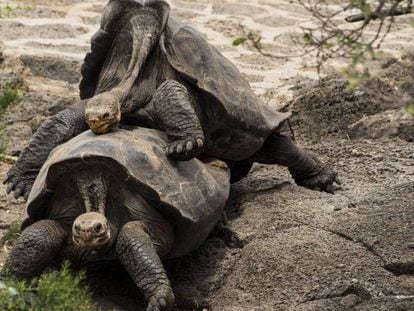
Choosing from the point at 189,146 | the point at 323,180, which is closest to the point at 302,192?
the point at 323,180

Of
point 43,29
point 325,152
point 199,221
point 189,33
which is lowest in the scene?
point 43,29

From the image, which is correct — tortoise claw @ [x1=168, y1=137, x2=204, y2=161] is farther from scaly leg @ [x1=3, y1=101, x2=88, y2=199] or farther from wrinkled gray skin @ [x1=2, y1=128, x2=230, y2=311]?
scaly leg @ [x1=3, y1=101, x2=88, y2=199]

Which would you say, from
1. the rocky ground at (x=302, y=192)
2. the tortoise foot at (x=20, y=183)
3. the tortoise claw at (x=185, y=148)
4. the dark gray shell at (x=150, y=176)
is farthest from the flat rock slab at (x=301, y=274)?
the tortoise foot at (x=20, y=183)

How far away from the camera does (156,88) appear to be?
17.3 feet

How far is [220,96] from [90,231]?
1249mm

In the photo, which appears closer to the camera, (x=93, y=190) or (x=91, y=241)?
(x=91, y=241)

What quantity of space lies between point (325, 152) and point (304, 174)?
23.5 inches

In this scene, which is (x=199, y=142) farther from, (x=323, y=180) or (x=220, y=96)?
(x=323, y=180)

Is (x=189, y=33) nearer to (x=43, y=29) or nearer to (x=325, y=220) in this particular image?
(x=325, y=220)

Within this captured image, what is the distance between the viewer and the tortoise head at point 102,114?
485 centimetres

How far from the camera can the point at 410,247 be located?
4797mm

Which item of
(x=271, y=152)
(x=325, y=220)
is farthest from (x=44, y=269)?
(x=271, y=152)

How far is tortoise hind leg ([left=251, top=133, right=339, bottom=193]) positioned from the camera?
19.7ft

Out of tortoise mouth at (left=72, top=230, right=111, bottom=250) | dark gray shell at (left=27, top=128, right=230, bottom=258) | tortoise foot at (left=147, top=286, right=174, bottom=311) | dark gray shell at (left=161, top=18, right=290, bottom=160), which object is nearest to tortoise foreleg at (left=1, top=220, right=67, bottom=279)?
tortoise mouth at (left=72, top=230, right=111, bottom=250)
